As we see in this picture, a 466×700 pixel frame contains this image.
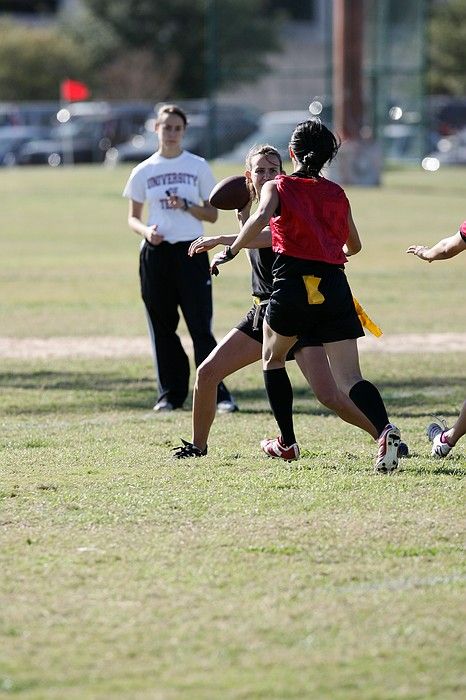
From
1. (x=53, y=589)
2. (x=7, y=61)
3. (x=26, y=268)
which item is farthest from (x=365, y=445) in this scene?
(x=7, y=61)

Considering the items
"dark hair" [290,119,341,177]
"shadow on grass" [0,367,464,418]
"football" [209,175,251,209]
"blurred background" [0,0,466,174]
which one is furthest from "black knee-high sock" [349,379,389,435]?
"blurred background" [0,0,466,174]

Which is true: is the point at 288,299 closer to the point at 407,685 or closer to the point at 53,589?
the point at 53,589

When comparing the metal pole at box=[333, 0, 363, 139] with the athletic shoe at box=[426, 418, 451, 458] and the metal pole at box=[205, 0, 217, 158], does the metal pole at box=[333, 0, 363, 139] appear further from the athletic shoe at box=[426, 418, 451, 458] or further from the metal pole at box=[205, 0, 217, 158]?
the athletic shoe at box=[426, 418, 451, 458]

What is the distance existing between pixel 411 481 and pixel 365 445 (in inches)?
55.0

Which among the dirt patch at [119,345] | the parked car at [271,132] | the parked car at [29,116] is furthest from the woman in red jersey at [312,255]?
the parked car at [29,116]

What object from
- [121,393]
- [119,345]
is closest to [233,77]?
[119,345]

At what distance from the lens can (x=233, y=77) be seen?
138ft

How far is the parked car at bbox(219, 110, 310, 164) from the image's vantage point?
40.6 metres

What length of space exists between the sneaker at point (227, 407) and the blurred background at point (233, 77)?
987 centimetres

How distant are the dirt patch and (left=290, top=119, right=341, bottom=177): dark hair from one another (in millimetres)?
6217

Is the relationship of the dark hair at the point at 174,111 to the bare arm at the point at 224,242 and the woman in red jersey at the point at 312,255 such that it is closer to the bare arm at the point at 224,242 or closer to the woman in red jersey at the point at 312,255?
the bare arm at the point at 224,242

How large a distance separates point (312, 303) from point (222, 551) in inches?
69.0

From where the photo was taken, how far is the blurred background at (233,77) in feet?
129

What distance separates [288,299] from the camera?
280 inches
